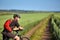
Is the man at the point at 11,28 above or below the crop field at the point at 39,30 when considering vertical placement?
above

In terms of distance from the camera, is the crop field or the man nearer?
the man

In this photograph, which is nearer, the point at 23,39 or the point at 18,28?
the point at 18,28

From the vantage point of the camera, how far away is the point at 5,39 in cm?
819

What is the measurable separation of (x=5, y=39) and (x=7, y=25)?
545 millimetres

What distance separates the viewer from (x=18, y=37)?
8.36m

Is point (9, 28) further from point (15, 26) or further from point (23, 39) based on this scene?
point (23, 39)

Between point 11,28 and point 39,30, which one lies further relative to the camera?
point 39,30

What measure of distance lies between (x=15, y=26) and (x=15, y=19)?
0.96ft

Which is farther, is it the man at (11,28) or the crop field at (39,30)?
the crop field at (39,30)

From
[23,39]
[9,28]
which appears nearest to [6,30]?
[9,28]

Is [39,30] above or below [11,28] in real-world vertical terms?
below

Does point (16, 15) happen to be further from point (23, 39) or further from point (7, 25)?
point (23, 39)

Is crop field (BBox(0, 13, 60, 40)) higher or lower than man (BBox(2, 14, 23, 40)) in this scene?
lower

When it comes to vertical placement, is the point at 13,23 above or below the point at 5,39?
above
